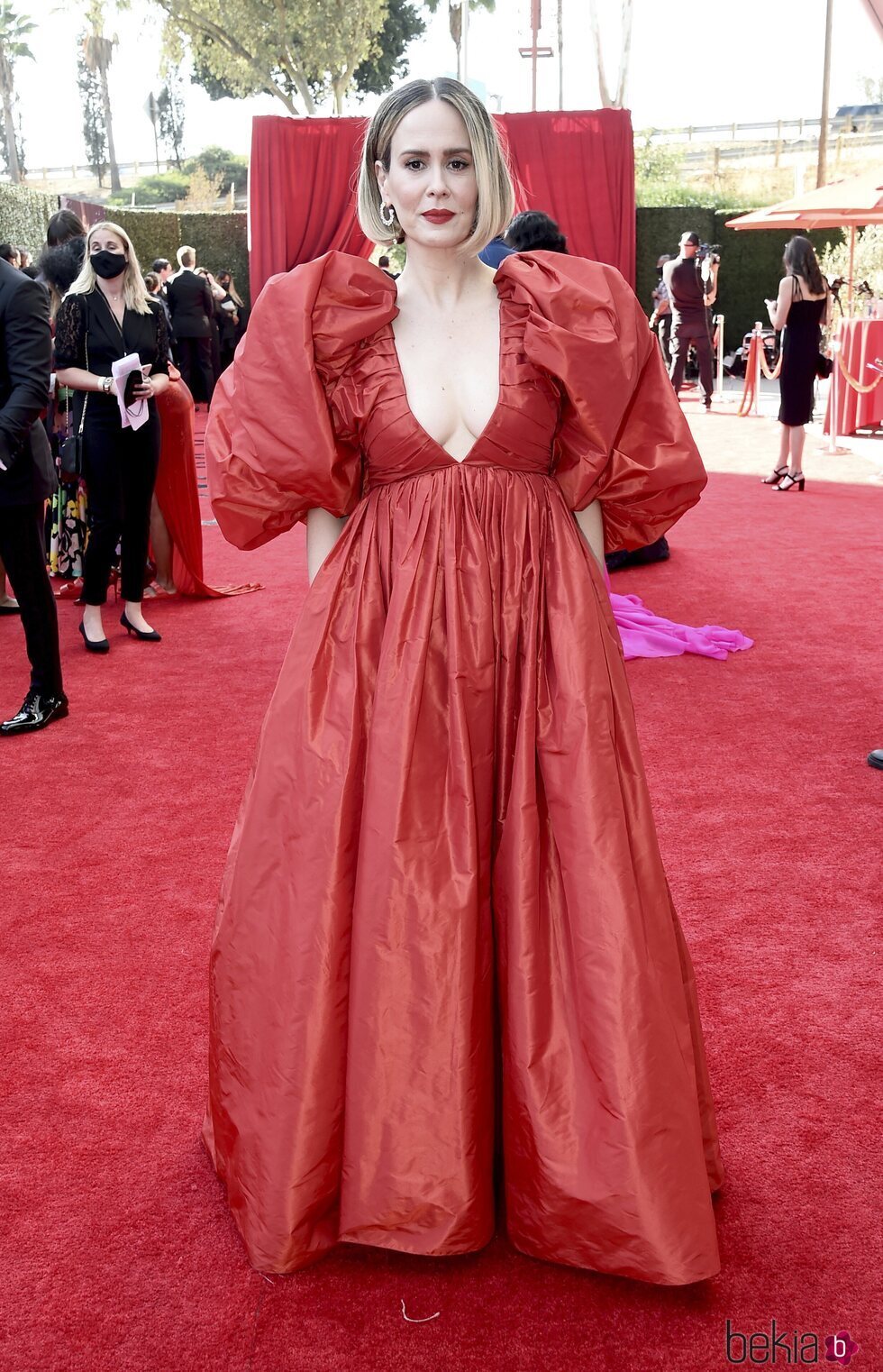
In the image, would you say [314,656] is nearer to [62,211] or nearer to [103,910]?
[103,910]

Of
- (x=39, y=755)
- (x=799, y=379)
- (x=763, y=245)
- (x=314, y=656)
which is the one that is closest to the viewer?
(x=314, y=656)

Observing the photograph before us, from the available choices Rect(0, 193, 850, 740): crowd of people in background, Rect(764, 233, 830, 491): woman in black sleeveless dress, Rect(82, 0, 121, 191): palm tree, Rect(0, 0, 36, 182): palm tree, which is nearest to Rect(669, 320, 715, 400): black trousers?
Rect(0, 193, 850, 740): crowd of people in background

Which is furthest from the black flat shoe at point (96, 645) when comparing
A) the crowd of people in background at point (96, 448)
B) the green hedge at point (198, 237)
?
the green hedge at point (198, 237)

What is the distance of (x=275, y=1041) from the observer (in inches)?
70.7

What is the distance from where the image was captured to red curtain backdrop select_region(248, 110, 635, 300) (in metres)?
16.6

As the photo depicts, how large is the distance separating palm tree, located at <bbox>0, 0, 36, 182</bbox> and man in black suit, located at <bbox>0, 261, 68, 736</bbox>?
162 ft

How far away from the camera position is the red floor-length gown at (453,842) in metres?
1.72

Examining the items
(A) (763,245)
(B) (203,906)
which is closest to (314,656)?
(B) (203,906)

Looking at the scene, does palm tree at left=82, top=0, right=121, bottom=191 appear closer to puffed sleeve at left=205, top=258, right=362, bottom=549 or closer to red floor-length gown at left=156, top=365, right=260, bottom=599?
red floor-length gown at left=156, top=365, right=260, bottom=599

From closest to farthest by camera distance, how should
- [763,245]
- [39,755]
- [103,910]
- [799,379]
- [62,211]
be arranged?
[103,910] → [39,755] → [62,211] → [799,379] → [763,245]

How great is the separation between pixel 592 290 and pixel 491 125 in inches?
10.4

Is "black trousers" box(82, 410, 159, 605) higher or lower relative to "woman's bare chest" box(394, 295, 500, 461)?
lower

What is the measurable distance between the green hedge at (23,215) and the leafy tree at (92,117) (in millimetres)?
44896

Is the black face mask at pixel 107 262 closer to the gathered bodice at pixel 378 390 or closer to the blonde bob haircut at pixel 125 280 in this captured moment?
the blonde bob haircut at pixel 125 280
